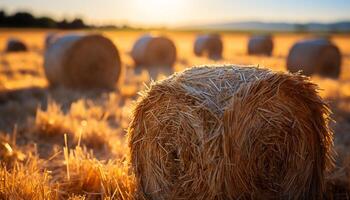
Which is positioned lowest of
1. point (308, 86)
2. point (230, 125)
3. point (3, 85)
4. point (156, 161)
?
point (3, 85)

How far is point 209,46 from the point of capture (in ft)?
83.5

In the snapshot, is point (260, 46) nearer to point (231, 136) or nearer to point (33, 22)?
point (231, 136)

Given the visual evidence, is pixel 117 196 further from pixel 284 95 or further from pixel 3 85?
pixel 3 85

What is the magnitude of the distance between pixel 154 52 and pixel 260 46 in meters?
11.7

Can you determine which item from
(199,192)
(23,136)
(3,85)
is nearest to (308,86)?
(199,192)

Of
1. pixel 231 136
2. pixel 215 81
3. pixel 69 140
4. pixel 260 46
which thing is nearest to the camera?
pixel 231 136

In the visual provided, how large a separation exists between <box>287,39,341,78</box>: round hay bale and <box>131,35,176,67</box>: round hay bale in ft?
16.8

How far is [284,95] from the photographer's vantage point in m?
3.63

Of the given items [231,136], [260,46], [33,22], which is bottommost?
[33,22]

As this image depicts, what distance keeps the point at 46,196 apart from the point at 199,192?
125 cm

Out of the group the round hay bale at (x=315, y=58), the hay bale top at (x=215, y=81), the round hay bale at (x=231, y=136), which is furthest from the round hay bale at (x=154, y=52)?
the hay bale top at (x=215, y=81)

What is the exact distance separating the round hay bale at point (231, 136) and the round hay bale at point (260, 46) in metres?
24.1

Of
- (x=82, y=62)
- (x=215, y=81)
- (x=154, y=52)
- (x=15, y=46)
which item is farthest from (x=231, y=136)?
(x=15, y=46)

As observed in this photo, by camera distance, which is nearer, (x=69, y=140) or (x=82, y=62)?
(x=69, y=140)
